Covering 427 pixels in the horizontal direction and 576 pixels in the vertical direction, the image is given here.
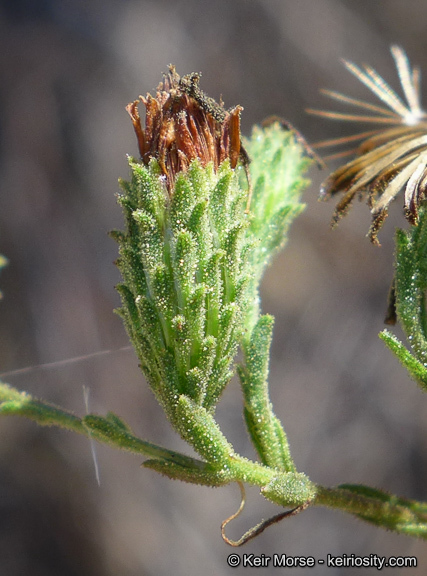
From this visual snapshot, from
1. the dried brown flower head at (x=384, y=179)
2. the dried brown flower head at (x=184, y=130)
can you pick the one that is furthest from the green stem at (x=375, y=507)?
the dried brown flower head at (x=184, y=130)

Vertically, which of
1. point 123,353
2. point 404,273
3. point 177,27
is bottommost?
point 404,273

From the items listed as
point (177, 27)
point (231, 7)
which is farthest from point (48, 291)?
point (231, 7)

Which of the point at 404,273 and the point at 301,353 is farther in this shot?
the point at 301,353

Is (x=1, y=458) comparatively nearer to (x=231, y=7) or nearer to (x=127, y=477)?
(x=127, y=477)

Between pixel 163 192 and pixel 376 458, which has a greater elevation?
pixel 163 192

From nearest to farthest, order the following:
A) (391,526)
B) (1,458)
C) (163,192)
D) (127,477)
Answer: (163,192)
(391,526)
(1,458)
(127,477)

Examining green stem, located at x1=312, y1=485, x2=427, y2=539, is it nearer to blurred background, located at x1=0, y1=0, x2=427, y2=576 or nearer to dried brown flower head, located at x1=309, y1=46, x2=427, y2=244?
dried brown flower head, located at x1=309, y1=46, x2=427, y2=244
